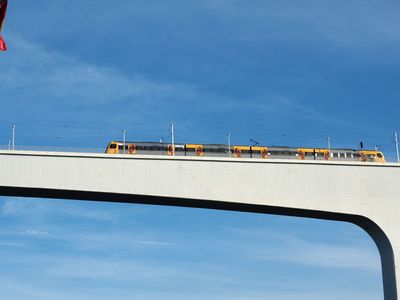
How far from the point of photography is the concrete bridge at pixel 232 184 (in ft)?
101

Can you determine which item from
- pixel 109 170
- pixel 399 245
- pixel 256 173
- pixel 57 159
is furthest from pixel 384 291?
pixel 57 159

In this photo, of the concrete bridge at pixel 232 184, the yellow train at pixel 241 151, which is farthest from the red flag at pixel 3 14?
the yellow train at pixel 241 151

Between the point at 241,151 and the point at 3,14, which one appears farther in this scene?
the point at 241,151

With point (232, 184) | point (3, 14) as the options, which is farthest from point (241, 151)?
point (3, 14)

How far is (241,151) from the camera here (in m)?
48.4

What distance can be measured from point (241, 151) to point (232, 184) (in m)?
16.9

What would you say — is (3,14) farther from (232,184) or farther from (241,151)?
(241,151)

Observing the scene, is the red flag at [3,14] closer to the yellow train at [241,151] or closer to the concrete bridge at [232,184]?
the concrete bridge at [232,184]

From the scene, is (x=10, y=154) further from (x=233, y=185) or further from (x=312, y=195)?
(x=312, y=195)

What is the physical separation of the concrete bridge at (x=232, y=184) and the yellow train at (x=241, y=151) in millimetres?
7571

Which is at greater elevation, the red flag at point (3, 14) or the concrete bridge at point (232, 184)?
the red flag at point (3, 14)

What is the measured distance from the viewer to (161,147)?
43.0m

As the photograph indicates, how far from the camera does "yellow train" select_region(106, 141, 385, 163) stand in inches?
1646

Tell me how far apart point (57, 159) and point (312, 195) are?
11.9m
